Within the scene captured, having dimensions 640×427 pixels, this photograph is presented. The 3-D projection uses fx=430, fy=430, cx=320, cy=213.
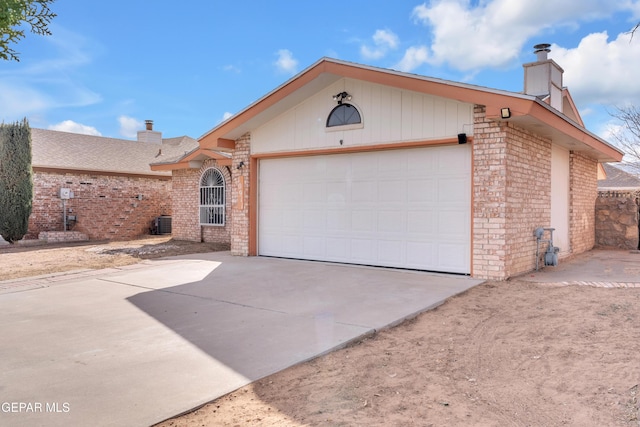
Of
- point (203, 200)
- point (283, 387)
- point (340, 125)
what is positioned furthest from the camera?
point (203, 200)

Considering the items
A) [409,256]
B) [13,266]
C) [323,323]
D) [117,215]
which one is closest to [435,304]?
[323,323]

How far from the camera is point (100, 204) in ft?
56.3

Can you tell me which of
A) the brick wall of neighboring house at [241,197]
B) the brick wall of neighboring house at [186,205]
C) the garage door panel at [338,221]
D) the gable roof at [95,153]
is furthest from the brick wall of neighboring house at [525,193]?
the gable roof at [95,153]

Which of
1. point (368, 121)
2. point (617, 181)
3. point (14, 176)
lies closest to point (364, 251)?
point (368, 121)

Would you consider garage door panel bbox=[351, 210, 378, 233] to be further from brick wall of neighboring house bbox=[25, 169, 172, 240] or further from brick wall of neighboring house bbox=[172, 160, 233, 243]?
brick wall of neighboring house bbox=[25, 169, 172, 240]

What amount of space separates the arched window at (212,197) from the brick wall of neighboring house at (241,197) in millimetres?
3497

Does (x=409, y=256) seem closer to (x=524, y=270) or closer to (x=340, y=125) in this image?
(x=524, y=270)

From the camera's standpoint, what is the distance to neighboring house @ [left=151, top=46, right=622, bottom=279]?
726cm

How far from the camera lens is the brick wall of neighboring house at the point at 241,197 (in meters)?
10.6

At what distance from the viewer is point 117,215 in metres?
17.5

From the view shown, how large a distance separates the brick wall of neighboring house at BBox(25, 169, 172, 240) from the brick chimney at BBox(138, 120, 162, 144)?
5500mm

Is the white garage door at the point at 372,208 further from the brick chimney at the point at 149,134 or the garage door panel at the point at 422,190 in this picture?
the brick chimney at the point at 149,134

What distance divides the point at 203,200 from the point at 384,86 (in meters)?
8.58

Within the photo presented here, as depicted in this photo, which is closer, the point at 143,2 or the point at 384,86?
the point at 384,86
